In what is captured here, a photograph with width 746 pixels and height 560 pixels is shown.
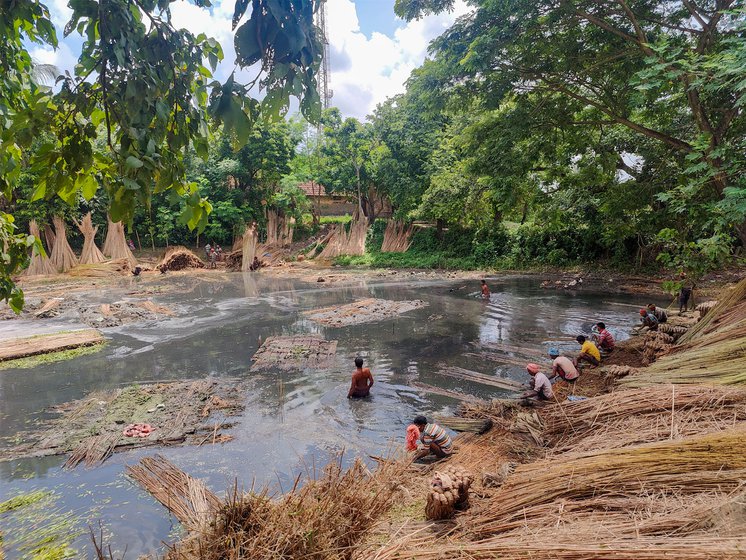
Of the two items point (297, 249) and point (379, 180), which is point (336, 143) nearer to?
point (379, 180)

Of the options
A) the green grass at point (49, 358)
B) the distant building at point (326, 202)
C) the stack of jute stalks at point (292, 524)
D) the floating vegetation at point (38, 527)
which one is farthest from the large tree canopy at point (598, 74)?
the distant building at point (326, 202)

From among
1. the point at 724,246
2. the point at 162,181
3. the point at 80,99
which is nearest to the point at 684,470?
the point at 162,181

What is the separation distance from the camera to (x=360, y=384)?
7.53 metres

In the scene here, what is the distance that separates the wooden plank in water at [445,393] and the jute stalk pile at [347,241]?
67.6 ft

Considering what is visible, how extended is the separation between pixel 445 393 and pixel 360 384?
147 centimetres

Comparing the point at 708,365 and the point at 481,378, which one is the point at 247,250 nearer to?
the point at 481,378

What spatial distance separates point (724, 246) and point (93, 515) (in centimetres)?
1002

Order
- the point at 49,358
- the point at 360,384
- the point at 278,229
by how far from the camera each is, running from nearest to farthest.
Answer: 1. the point at 360,384
2. the point at 49,358
3. the point at 278,229

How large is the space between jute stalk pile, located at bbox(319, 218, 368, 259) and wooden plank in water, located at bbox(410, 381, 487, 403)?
67.6ft

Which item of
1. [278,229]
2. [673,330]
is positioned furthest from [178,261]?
[673,330]

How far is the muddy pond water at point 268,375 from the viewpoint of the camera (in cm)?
497

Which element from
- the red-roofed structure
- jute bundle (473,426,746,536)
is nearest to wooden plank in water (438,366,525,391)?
jute bundle (473,426,746,536)

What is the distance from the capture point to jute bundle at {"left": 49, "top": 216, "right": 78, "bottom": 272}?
2234cm

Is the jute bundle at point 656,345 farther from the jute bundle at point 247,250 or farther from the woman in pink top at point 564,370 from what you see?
the jute bundle at point 247,250
